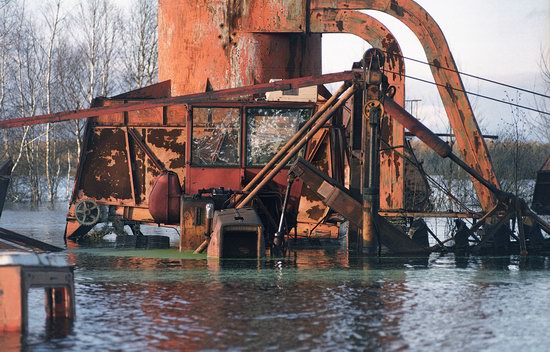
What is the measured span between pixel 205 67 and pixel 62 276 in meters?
13.5

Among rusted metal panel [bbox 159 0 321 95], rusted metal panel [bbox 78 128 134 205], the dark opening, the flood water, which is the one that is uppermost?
rusted metal panel [bbox 159 0 321 95]

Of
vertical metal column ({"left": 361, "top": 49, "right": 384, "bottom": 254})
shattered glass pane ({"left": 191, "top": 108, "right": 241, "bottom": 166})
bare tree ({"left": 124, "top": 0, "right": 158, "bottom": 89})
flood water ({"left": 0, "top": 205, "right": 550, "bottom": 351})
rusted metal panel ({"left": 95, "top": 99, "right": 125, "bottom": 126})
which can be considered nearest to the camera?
flood water ({"left": 0, "top": 205, "right": 550, "bottom": 351})

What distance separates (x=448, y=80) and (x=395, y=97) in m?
1.12

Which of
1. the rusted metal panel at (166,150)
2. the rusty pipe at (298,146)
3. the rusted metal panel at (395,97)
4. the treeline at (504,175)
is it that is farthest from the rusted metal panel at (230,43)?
the treeline at (504,175)

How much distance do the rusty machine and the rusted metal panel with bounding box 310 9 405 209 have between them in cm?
3

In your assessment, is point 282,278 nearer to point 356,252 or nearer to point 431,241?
point 356,252

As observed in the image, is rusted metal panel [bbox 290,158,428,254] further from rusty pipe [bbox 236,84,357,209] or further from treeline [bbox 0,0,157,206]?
treeline [bbox 0,0,157,206]

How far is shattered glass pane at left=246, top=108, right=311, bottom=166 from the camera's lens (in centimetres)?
1938

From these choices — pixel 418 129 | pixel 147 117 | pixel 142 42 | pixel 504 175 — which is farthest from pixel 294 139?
pixel 142 42

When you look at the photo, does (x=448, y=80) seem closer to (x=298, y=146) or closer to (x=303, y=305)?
(x=298, y=146)

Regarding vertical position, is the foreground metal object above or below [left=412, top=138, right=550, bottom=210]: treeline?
below

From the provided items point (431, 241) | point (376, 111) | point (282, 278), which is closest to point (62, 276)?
point (282, 278)

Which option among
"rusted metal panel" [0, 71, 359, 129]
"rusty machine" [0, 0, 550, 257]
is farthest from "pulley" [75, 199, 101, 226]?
"rusted metal panel" [0, 71, 359, 129]

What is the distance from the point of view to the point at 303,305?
11000 mm
